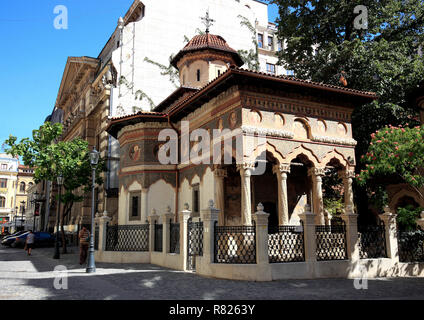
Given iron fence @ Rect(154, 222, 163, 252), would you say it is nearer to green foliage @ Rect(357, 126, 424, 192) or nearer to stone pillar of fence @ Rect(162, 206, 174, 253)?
stone pillar of fence @ Rect(162, 206, 174, 253)

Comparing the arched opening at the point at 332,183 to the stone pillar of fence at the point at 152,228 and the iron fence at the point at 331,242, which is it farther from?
the stone pillar of fence at the point at 152,228

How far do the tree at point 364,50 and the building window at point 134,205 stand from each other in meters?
11.1

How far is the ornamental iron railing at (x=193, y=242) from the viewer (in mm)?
11523

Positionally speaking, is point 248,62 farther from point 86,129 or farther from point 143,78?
point 86,129

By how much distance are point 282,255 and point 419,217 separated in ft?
18.4

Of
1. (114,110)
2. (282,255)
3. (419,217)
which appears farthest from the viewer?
(114,110)

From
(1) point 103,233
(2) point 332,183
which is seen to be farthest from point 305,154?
(1) point 103,233

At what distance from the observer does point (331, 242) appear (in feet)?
36.5

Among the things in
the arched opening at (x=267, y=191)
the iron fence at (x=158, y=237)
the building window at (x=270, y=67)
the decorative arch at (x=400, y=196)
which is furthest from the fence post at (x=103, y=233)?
the building window at (x=270, y=67)

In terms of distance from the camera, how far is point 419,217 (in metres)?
12.4

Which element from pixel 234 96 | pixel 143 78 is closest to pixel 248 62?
pixel 143 78

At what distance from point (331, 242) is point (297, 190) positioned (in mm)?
6939

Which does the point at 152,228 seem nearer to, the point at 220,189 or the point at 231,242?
the point at 220,189

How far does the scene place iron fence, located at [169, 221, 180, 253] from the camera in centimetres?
1306
